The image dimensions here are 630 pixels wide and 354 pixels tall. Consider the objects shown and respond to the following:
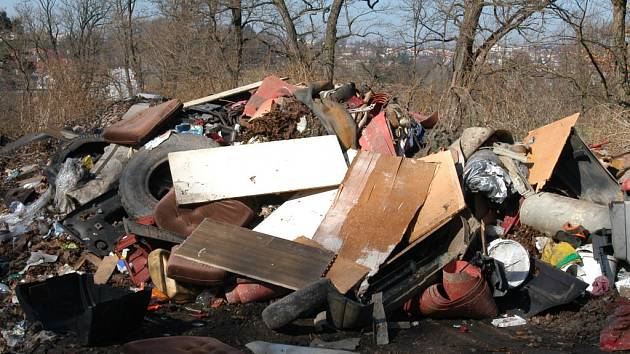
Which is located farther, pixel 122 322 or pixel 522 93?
pixel 522 93

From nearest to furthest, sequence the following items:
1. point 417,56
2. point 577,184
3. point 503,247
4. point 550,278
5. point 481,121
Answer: point 550,278
point 503,247
point 577,184
point 481,121
point 417,56

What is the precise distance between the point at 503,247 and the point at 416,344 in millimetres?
1467

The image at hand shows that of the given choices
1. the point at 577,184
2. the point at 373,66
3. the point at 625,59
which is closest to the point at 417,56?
the point at 373,66

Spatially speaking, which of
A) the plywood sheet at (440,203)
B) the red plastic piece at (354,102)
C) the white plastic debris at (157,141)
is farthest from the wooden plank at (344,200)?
the white plastic debris at (157,141)

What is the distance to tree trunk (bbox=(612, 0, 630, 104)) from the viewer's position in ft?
33.5

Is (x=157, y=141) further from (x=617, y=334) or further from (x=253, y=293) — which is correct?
(x=617, y=334)

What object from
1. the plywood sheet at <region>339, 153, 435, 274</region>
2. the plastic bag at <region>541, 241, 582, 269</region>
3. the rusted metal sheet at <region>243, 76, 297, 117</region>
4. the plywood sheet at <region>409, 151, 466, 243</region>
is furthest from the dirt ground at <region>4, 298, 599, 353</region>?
the rusted metal sheet at <region>243, 76, 297, 117</region>

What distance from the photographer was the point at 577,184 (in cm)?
624

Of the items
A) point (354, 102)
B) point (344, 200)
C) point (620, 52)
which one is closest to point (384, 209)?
point (344, 200)

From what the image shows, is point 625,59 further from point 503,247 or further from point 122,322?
point 122,322

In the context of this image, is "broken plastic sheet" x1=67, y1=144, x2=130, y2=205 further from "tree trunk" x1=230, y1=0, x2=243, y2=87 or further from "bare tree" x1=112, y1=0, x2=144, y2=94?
"bare tree" x1=112, y1=0, x2=144, y2=94

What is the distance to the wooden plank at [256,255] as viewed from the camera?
4762mm

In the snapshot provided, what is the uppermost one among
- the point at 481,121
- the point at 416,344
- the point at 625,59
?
the point at 625,59

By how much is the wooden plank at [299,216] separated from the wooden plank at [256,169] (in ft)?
0.37
